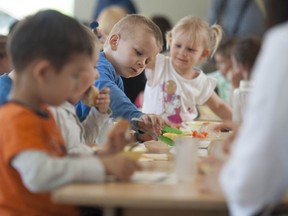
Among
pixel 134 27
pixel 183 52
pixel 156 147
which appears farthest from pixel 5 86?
pixel 183 52

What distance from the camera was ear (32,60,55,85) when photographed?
1.70 metres

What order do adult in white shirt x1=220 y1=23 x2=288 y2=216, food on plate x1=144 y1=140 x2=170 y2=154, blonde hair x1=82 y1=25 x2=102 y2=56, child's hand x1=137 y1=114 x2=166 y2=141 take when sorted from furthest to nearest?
child's hand x1=137 y1=114 x2=166 y2=141
food on plate x1=144 y1=140 x2=170 y2=154
blonde hair x1=82 y1=25 x2=102 y2=56
adult in white shirt x1=220 y1=23 x2=288 y2=216

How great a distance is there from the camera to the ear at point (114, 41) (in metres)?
2.98

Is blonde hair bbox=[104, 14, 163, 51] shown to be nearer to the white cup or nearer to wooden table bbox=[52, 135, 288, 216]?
the white cup

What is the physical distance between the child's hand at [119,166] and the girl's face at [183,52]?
2.06 metres

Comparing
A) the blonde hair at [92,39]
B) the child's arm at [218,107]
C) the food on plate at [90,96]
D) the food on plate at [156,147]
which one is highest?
the blonde hair at [92,39]

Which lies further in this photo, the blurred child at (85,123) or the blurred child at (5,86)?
the blurred child at (5,86)

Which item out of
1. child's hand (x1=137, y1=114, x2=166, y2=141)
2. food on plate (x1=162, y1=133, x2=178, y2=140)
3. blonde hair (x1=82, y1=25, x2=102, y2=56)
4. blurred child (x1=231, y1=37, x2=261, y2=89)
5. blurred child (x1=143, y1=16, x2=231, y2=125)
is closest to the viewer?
blonde hair (x1=82, y1=25, x2=102, y2=56)

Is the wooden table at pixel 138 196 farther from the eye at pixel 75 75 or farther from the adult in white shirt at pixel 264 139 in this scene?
the eye at pixel 75 75

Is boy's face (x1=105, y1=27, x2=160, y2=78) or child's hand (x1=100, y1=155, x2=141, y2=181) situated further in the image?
boy's face (x1=105, y1=27, x2=160, y2=78)

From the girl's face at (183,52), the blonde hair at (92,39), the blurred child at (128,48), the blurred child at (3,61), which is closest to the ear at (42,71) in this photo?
the blonde hair at (92,39)

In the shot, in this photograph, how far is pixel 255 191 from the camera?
1.39 meters

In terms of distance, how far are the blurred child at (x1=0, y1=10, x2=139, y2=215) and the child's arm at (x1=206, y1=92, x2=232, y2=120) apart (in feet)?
6.61

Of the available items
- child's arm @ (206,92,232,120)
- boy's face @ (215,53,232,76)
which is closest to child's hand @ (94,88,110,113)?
boy's face @ (215,53,232,76)
